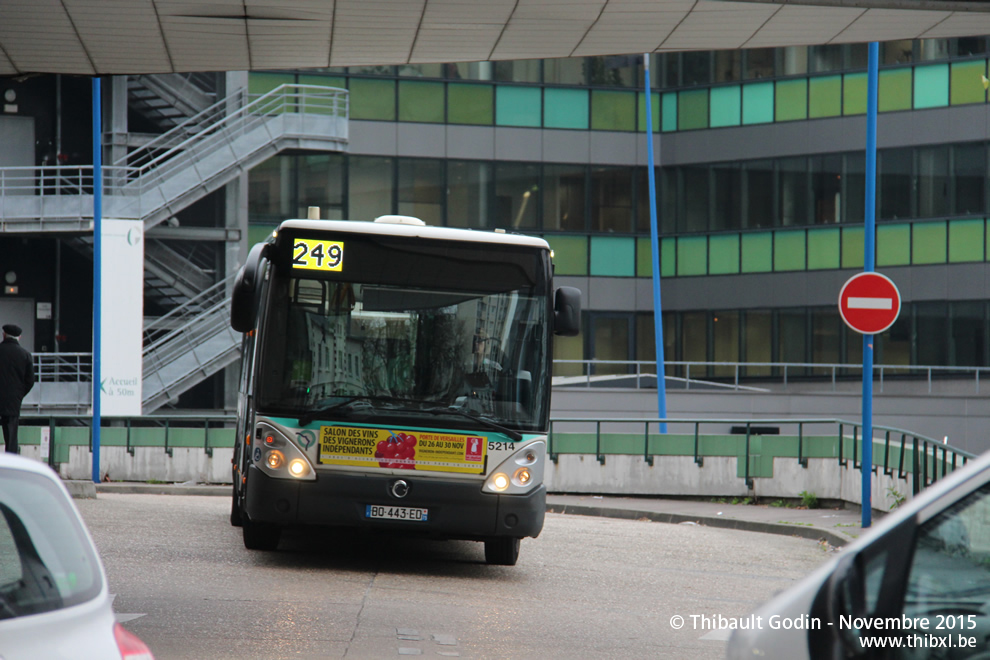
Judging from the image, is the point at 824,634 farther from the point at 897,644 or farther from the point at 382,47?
the point at 382,47

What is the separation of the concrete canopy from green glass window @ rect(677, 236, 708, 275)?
27443 mm

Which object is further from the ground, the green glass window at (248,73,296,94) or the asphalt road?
the green glass window at (248,73,296,94)

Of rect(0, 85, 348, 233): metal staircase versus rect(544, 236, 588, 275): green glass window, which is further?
rect(544, 236, 588, 275): green glass window

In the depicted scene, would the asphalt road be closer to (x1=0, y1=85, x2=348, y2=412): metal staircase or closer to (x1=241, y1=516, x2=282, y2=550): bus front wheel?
(x1=241, y1=516, x2=282, y2=550): bus front wheel

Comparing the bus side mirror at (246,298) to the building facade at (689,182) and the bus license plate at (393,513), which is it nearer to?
the bus license plate at (393,513)

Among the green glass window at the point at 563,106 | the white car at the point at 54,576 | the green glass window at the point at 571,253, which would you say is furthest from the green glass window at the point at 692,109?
the white car at the point at 54,576

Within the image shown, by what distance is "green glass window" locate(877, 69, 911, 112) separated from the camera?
119 feet

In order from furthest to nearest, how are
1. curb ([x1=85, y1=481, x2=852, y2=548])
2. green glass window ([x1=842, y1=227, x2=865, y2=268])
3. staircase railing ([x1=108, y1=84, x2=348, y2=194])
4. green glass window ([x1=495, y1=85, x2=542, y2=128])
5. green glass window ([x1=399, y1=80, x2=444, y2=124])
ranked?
green glass window ([x1=495, y1=85, x2=542, y2=128]) < green glass window ([x1=399, y1=80, x2=444, y2=124]) < green glass window ([x1=842, y1=227, x2=865, y2=268]) < staircase railing ([x1=108, y1=84, x2=348, y2=194]) < curb ([x1=85, y1=481, x2=852, y2=548])

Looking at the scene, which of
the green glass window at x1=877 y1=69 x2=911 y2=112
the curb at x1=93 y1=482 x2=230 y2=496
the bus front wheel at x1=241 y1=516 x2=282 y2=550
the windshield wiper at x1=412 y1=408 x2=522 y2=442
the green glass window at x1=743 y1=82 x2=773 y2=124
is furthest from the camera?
the green glass window at x1=743 y1=82 x2=773 y2=124

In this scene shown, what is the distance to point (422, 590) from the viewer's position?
10195 millimetres

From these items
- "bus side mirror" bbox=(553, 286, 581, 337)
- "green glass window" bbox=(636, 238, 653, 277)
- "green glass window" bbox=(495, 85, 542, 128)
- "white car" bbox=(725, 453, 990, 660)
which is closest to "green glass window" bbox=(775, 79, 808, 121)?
"green glass window" bbox=(636, 238, 653, 277)

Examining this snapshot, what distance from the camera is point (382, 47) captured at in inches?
472

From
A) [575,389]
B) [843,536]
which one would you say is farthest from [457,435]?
[575,389]

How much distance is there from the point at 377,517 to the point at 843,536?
6.76 meters
